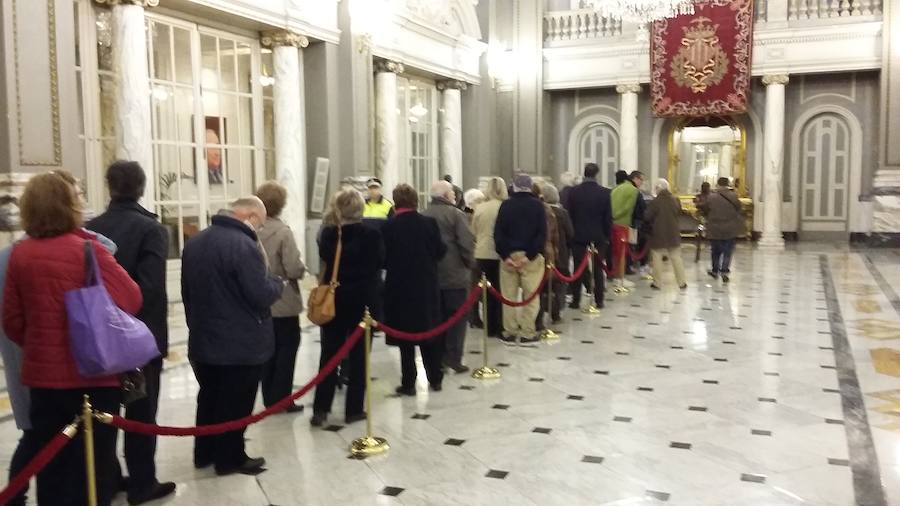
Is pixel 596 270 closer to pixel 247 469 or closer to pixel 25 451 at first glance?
pixel 247 469

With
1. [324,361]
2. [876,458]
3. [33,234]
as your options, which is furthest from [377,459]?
[876,458]

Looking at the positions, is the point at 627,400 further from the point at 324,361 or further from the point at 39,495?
the point at 39,495

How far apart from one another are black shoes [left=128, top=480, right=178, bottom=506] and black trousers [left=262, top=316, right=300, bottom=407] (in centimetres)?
114

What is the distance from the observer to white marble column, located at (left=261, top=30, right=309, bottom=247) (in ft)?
36.5

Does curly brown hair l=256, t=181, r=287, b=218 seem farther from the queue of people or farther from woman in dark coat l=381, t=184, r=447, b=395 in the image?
woman in dark coat l=381, t=184, r=447, b=395

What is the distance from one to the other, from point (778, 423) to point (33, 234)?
442 cm

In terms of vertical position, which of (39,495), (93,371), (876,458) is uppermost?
(93,371)

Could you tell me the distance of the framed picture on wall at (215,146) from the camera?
34.1 ft

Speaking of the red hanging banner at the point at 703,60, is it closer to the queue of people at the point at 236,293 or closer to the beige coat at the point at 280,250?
the queue of people at the point at 236,293

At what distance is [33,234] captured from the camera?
291cm

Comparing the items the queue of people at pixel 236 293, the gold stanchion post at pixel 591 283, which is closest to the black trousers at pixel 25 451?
the queue of people at pixel 236 293

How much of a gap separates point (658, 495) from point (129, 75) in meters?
7.16

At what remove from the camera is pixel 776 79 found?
1666 centimetres

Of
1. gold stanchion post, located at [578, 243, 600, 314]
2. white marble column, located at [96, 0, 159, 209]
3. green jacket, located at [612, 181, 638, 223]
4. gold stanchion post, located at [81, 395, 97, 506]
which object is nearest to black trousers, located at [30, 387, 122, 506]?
gold stanchion post, located at [81, 395, 97, 506]
